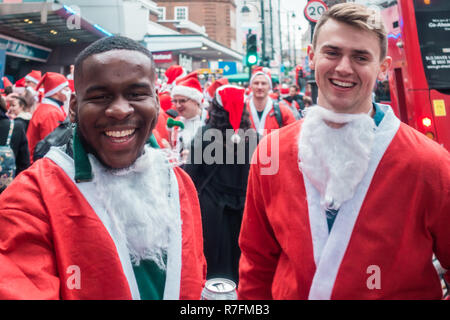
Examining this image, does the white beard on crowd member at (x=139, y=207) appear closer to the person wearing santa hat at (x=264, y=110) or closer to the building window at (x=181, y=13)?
the person wearing santa hat at (x=264, y=110)

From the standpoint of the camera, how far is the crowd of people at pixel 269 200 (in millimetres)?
1282

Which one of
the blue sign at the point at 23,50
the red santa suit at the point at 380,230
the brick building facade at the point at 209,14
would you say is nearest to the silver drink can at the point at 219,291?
the red santa suit at the point at 380,230

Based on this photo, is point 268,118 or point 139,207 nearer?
point 139,207

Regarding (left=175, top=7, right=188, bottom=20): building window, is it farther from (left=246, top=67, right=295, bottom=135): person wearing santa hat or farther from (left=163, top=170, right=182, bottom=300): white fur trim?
(left=163, top=170, right=182, bottom=300): white fur trim

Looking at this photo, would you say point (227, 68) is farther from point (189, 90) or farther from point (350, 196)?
point (350, 196)

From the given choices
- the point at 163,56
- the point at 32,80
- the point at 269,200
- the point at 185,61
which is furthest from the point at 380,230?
the point at 185,61

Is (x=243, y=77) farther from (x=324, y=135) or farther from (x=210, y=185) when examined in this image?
(x=324, y=135)

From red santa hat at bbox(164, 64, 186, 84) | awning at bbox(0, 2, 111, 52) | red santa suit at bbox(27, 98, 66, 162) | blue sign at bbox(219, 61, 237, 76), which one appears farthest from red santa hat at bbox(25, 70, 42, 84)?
blue sign at bbox(219, 61, 237, 76)

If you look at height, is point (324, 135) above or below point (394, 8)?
below

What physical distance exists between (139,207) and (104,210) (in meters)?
0.13

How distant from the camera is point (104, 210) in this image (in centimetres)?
138

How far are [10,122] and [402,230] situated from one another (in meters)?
4.31
